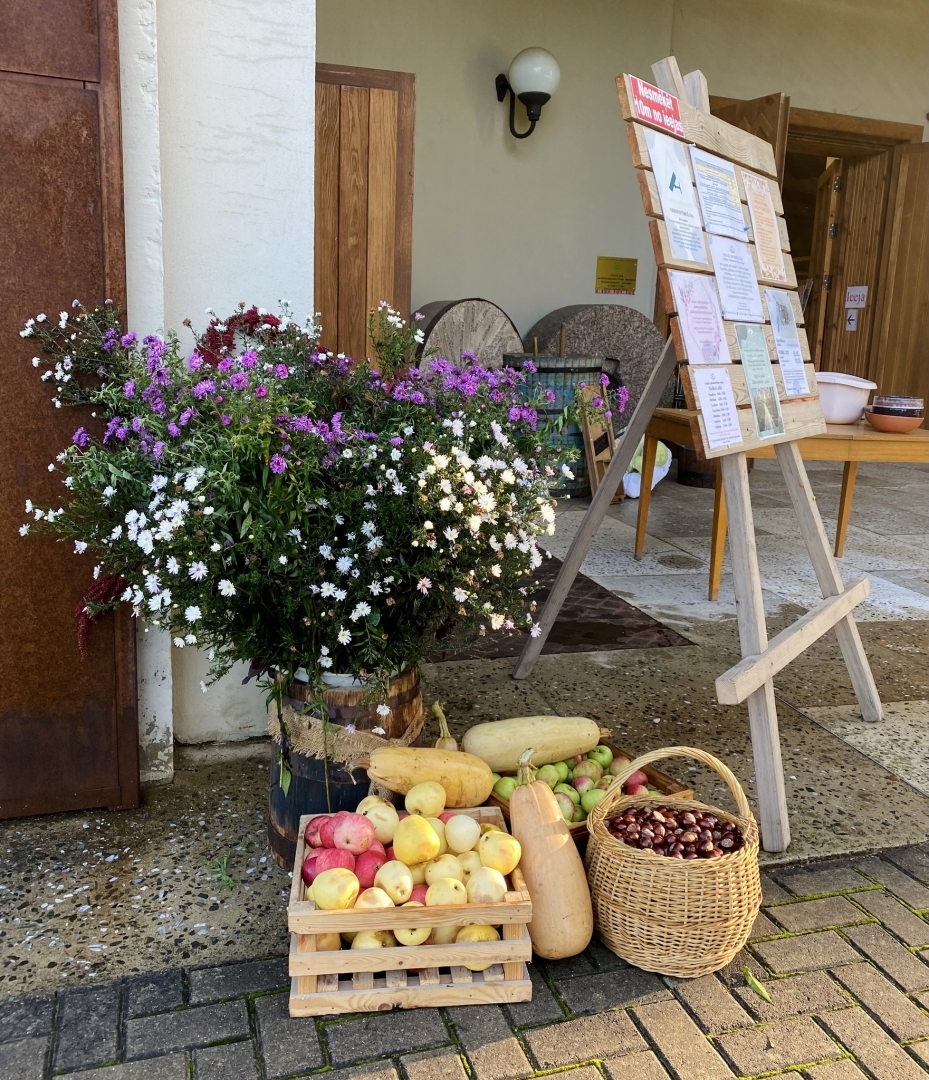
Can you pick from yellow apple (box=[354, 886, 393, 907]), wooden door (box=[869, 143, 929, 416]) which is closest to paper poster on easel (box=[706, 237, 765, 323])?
yellow apple (box=[354, 886, 393, 907])

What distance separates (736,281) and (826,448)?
1747 millimetres

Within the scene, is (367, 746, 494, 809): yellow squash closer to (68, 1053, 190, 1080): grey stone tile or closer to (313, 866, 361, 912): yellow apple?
(313, 866, 361, 912): yellow apple

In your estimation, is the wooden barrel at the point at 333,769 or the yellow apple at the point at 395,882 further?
the wooden barrel at the point at 333,769

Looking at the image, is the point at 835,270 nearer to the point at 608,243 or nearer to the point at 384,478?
the point at 608,243

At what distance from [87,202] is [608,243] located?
624cm

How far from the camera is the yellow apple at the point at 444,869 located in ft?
5.87

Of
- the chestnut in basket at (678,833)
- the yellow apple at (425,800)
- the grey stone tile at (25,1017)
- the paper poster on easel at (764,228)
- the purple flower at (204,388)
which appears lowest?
the grey stone tile at (25,1017)

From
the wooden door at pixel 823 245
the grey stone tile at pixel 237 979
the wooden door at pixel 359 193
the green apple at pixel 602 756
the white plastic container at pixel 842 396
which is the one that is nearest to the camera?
the grey stone tile at pixel 237 979

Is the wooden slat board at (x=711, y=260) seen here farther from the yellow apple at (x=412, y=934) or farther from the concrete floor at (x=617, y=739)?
the yellow apple at (x=412, y=934)

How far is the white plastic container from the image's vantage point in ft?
13.9

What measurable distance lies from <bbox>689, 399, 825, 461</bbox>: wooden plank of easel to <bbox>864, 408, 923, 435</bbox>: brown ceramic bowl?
1314mm

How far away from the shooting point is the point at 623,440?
9.95 feet

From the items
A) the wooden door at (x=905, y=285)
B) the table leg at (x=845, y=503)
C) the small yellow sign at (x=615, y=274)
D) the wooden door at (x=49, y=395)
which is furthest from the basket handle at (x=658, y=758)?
the wooden door at (x=905, y=285)

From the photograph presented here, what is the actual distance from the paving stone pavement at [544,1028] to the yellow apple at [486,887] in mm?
208
